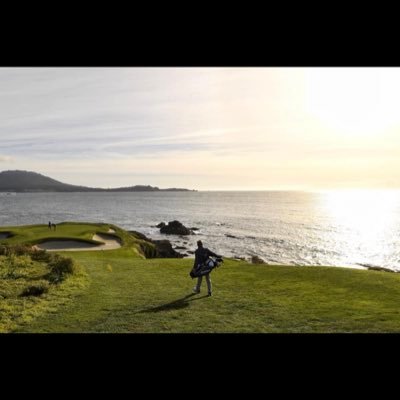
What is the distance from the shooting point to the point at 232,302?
15719 millimetres

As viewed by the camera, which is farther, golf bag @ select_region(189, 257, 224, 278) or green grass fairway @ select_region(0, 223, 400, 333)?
golf bag @ select_region(189, 257, 224, 278)

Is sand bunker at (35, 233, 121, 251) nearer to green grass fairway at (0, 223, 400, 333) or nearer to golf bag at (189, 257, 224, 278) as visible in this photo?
green grass fairway at (0, 223, 400, 333)


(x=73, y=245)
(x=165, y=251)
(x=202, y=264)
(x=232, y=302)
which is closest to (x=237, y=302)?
(x=232, y=302)

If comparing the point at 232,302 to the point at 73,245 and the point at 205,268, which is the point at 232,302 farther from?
the point at 73,245

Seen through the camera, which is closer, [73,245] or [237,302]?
[237,302]

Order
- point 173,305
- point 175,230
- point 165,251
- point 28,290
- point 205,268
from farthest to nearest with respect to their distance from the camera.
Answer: point 175,230, point 165,251, point 28,290, point 205,268, point 173,305

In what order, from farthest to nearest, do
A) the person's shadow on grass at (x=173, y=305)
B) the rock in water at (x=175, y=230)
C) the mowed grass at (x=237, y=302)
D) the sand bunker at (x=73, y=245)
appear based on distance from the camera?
1. the rock in water at (x=175, y=230)
2. the sand bunker at (x=73, y=245)
3. the person's shadow on grass at (x=173, y=305)
4. the mowed grass at (x=237, y=302)

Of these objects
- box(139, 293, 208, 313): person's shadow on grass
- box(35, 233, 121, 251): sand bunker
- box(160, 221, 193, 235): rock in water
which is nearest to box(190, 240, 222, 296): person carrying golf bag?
box(139, 293, 208, 313): person's shadow on grass

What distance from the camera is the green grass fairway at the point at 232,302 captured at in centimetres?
1272

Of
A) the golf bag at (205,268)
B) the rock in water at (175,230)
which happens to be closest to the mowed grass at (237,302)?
the golf bag at (205,268)

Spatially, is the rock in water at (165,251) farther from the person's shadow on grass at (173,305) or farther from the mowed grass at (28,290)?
the person's shadow on grass at (173,305)

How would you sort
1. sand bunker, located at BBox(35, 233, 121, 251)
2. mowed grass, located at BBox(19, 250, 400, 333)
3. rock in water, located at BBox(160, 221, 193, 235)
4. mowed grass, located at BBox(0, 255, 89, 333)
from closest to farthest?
mowed grass, located at BBox(19, 250, 400, 333), mowed grass, located at BBox(0, 255, 89, 333), sand bunker, located at BBox(35, 233, 121, 251), rock in water, located at BBox(160, 221, 193, 235)

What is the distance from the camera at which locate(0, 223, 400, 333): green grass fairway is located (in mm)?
12719
